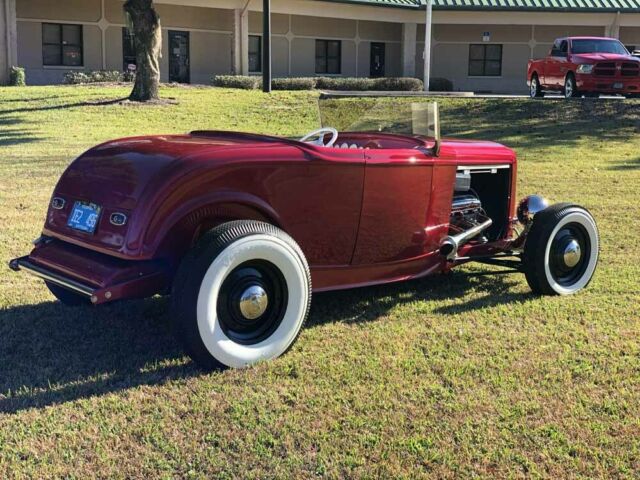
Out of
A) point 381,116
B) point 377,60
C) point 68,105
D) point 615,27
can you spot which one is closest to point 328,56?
point 377,60

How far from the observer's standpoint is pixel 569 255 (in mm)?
5086

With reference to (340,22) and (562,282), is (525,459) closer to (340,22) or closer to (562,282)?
(562,282)

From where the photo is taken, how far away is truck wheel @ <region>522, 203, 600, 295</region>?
195 inches

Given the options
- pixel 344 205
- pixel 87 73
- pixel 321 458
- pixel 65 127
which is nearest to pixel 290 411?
pixel 321 458

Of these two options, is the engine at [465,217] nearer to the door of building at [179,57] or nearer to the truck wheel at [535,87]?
the truck wheel at [535,87]

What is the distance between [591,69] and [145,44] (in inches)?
466

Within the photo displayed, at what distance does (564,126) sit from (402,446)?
14979 mm

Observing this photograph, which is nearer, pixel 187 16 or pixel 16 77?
pixel 16 77

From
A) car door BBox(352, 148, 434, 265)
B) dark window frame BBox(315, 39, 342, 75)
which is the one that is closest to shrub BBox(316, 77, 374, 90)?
dark window frame BBox(315, 39, 342, 75)

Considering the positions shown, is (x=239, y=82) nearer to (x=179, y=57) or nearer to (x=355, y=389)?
(x=179, y=57)

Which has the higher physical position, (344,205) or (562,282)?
(344,205)

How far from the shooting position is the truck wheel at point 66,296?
4.50 meters

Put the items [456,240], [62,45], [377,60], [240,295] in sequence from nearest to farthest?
1. [240,295]
2. [456,240]
3. [62,45]
4. [377,60]

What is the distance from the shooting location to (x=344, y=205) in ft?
13.7
